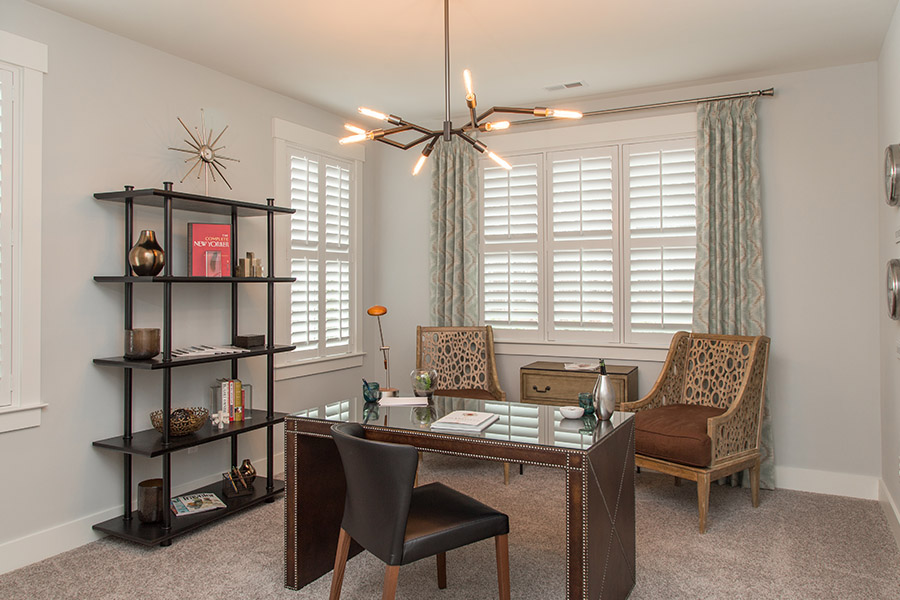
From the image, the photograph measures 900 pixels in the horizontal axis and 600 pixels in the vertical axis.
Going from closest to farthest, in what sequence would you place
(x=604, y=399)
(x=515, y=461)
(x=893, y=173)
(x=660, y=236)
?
1. (x=515, y=461)
2. (x=604, y=399)
3. (x=893, y=173)
4. (x=660, y=236)

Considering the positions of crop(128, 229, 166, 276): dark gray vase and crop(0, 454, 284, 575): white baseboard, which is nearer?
crop(0, 454, 284, 575): white baseboard

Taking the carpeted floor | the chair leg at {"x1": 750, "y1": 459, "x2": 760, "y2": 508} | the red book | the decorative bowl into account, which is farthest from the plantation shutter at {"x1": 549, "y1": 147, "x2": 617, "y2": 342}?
the decorative bowl

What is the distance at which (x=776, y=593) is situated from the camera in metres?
2.65

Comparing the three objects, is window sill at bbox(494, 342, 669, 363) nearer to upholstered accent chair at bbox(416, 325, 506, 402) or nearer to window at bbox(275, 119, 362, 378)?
upholstered accent chair at bbox(416, 325, 506, 402)

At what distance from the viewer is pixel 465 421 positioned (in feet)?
8.50

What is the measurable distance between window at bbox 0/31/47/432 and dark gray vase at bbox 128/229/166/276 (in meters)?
0.42

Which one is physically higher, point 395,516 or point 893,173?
point 893,173

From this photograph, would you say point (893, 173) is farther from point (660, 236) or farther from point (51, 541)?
point (51, 541)

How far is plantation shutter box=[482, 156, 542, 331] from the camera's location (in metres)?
4.86

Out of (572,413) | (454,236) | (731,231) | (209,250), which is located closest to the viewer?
(572,413)

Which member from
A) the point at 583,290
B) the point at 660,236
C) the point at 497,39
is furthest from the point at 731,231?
the point at 497,39

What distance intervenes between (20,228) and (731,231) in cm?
412

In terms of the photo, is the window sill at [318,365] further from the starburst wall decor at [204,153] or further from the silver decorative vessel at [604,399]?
the silver decorative vessel at [604,399]

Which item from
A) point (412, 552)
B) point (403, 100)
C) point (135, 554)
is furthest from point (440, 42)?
point (135, 554)
